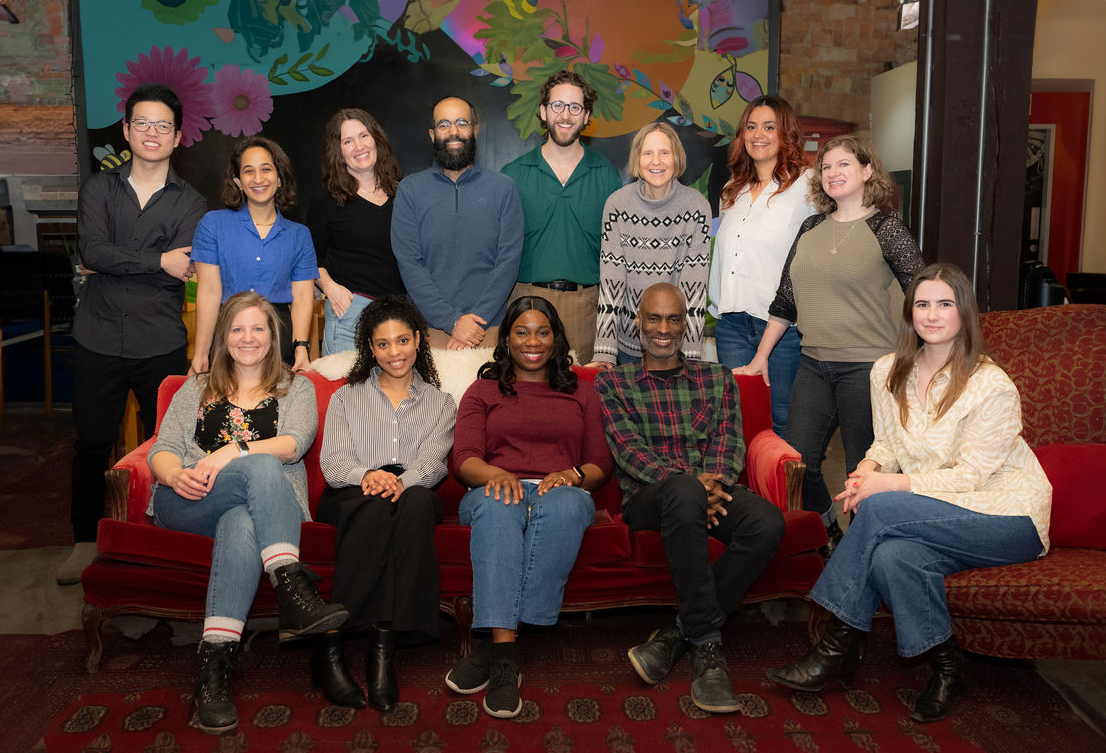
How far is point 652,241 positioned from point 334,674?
6.13ft

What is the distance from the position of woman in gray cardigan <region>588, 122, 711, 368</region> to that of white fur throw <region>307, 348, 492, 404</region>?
46 cm

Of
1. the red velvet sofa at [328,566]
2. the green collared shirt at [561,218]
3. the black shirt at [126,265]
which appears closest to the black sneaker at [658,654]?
the red velvet sofa at [328,566]

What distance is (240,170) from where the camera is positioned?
330 centimetres

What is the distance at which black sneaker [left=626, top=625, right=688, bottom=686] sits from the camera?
257 centimetres

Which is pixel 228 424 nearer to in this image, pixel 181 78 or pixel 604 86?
pixel 181 78

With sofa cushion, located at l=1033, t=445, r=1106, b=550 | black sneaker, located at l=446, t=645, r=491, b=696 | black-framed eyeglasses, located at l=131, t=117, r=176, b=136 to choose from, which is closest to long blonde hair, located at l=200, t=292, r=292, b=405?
black-framed eyeglasses, located at l=131, t=117, r=176, b=136

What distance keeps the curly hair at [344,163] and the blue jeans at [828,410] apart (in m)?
1.78

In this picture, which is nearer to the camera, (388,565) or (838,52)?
(388,565)

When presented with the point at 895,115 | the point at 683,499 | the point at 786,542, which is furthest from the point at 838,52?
the point at 683,499

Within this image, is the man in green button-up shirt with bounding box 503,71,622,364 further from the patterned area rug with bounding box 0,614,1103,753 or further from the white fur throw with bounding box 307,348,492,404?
the patterned area rug with bounding box 0,614,1103,753

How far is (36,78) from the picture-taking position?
550 cm

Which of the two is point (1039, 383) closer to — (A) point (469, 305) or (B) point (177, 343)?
(A) point (469, 305)

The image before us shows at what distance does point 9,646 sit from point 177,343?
1.20m

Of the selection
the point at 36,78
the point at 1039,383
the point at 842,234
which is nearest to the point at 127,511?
the point at 842,234
